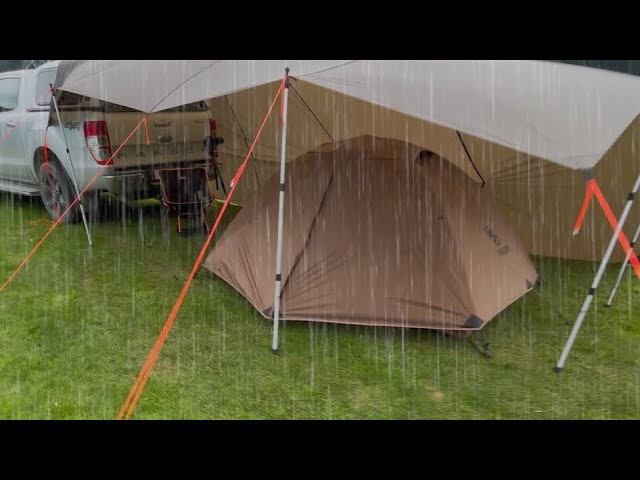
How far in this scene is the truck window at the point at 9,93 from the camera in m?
8.17

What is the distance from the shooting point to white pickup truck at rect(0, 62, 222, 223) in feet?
22.6

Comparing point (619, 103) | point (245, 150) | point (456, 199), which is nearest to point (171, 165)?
point (245, 150)

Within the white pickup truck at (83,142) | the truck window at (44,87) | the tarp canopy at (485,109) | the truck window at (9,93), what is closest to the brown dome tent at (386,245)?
the tarp canopy at (485,109)

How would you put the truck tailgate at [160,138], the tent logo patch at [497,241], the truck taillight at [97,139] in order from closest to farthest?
the tent logo patch at [497,241] → the truck taillight at [97,139] → the truck tailgate at [160,138]

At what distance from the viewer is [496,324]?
17.2ft

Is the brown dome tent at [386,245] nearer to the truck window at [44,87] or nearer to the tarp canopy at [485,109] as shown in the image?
the tarp canopy at [485,109]

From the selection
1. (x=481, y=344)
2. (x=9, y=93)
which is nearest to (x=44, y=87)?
(x=9, y=93)

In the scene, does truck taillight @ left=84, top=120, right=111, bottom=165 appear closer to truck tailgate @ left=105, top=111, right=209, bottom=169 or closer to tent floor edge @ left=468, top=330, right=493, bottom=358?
truck tailgate @ left=105, top=111, right=209, bottom=169

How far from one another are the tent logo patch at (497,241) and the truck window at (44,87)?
5469 millimetres

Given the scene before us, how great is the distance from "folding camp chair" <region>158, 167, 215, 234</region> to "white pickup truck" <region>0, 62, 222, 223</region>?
0.68 ft

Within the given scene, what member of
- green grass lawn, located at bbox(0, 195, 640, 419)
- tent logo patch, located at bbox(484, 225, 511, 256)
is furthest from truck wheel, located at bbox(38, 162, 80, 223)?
tent logo patch, located at bbox(484, 225, 511, 256)

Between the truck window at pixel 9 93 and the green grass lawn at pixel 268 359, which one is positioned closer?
the green grass lawn at pixel 268 359

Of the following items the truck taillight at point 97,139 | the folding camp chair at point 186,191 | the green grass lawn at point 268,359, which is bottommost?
the green grass lawn at point 268,359

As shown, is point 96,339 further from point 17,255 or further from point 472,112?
point 472,112
